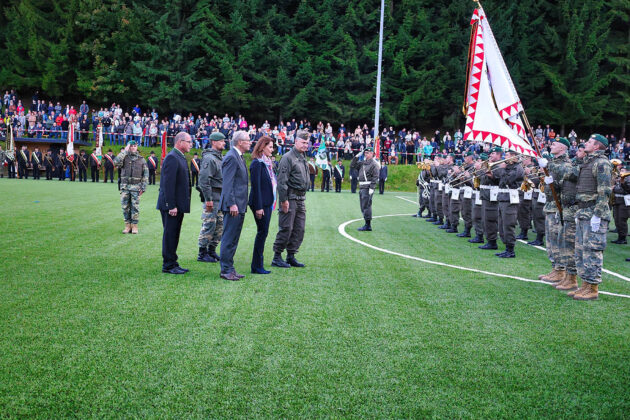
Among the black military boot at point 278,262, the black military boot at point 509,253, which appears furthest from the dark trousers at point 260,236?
the black military boot at point 509,253

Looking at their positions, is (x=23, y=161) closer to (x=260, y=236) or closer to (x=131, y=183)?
(x=131, y=183)

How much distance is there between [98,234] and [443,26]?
49.2 metres

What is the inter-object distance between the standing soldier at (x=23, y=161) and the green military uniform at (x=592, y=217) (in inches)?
1435

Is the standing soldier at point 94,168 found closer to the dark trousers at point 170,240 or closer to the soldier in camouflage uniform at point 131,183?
the soldier in camouflage uniform at point 131,183

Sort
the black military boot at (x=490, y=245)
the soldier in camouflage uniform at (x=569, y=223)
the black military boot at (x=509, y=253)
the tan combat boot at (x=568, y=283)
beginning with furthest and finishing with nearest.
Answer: the black military boot at (x=490, y=245)
the black military boot at (x=509, y=253)
the tan combat boot at (x=568, y=283)
the soldier in camouflage uniform at (x=569, y=223)

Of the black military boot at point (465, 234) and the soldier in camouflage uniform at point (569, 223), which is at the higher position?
the soldier in camouflage uniform at point (569, 223)

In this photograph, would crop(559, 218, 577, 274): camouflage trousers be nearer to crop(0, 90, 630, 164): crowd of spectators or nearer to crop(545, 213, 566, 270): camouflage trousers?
crop(545, 213, 566, 270): camouflage trousers

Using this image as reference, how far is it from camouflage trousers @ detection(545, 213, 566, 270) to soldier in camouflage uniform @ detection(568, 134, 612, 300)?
0.92 meters

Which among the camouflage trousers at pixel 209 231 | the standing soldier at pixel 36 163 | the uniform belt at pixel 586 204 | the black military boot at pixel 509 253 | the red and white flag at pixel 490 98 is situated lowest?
the black military boot at pixel 509 253

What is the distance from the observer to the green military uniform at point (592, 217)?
698 cm

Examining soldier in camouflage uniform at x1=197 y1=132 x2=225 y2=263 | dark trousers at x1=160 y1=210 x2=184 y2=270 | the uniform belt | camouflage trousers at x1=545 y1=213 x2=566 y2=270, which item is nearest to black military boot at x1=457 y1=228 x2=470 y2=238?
camouflage trousers at x1=545 y1=213 x2=566 y2=270

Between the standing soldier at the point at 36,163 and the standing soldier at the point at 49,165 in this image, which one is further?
the standing soldier at the point at 49,165

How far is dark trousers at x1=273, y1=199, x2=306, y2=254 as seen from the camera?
8.77 metres

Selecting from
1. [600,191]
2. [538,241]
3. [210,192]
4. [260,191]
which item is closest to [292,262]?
[260,191]
